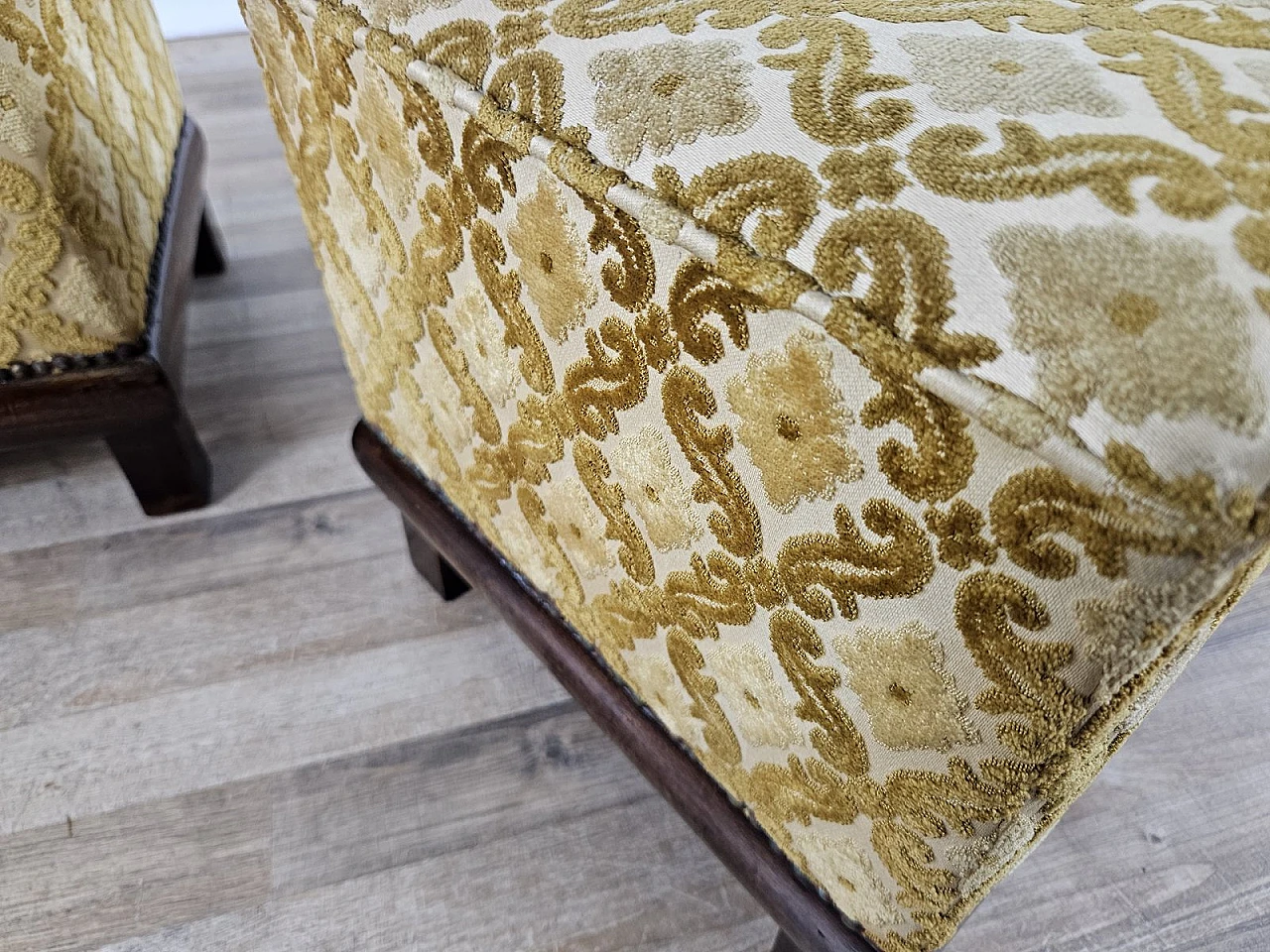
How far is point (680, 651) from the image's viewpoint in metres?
0.49

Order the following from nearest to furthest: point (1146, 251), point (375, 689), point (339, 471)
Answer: point (1146, 251) < point (375, 689) < point (339, 471)

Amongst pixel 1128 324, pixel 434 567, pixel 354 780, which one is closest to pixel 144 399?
pixel 434 567

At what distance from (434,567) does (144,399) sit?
33 cm

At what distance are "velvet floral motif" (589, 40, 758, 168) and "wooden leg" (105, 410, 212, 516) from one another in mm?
706

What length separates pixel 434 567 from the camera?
0.85m

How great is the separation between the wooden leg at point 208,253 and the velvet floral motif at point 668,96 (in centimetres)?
110

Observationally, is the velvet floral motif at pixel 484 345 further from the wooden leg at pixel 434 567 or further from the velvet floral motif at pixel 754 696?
the wooden leg at pixel 434 567

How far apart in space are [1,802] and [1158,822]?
977 millimetres

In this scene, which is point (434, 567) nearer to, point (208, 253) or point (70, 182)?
point (70, 182)

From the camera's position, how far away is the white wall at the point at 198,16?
2.06m

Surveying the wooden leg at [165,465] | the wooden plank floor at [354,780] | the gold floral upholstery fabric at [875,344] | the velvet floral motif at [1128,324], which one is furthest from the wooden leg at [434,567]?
the velvet floral motif at [1128,324]

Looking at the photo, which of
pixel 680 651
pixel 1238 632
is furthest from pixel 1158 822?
pixel 680 651

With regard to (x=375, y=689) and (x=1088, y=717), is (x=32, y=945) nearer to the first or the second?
(x=375, y=689)

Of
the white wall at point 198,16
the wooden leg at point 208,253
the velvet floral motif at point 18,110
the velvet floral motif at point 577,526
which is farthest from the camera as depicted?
the white wall at point 198,16
